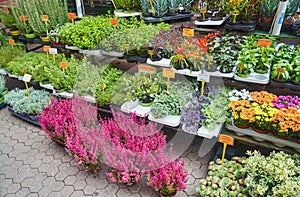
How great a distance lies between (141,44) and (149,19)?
39cm

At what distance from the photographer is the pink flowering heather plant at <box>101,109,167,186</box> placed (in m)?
2.12

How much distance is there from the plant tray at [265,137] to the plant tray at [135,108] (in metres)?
0.85

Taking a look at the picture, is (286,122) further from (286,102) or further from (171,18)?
(171,18)

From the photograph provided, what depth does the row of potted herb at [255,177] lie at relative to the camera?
1.75 metres

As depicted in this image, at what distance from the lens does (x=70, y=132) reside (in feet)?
8.32

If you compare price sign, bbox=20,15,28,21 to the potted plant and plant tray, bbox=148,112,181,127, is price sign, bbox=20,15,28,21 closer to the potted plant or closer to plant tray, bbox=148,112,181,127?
the potted plant

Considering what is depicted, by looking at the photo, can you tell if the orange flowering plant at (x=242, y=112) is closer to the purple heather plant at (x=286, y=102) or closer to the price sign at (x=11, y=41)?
the purple heather plant at (x=286, y=102)

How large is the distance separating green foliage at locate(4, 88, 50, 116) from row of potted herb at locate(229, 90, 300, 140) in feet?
7.78

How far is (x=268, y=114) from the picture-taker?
209 centimetres

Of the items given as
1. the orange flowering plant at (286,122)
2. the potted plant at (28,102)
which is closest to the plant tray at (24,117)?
the potted plant at (28,102)

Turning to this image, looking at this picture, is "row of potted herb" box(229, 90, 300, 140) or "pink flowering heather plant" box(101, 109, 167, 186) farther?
"pink flowering heather plant" box(101, 109, 167, 186)

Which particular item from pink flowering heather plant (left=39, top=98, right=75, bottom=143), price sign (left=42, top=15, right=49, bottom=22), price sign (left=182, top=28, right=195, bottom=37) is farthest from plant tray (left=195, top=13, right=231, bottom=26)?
price sign (left=42, top=15, right=49, bottom=22)

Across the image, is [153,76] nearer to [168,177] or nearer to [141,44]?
[141,44]

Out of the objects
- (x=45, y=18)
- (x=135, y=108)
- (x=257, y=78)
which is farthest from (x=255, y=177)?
(x=45, y=18)
